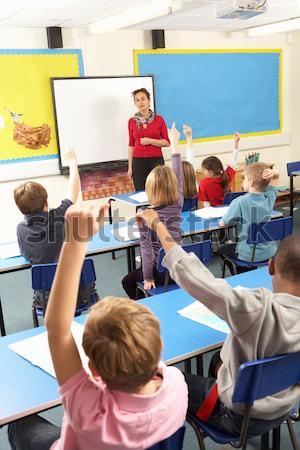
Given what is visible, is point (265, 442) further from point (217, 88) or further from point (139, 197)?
point (217, 88)

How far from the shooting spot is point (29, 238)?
10.3 ft

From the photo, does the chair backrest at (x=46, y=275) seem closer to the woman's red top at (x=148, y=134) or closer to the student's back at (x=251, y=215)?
the student's back at (x=251, y=215)

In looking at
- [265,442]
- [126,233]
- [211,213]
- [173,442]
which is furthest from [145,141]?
[173,442]

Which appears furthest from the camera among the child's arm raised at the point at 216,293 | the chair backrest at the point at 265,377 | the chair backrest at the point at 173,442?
the chair backrest at the point at 265,377

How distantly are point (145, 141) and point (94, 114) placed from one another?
3.16 ft

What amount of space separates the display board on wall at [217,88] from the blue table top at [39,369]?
4.92m

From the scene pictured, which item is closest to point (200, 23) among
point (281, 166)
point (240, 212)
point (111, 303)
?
point (281, 166)

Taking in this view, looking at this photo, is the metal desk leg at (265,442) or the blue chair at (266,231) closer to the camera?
the metal desk leg at (265,442)

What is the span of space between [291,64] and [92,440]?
8.00 metres

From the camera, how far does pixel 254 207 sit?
3709mm

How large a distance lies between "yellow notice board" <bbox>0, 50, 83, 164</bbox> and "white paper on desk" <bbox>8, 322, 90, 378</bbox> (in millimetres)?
4050

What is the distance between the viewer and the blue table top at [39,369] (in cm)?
156

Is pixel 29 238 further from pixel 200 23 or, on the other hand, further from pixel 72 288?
pixel 200 23

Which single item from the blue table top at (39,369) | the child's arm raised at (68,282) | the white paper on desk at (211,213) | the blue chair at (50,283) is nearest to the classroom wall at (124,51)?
the white paper on desk at (211,213)
